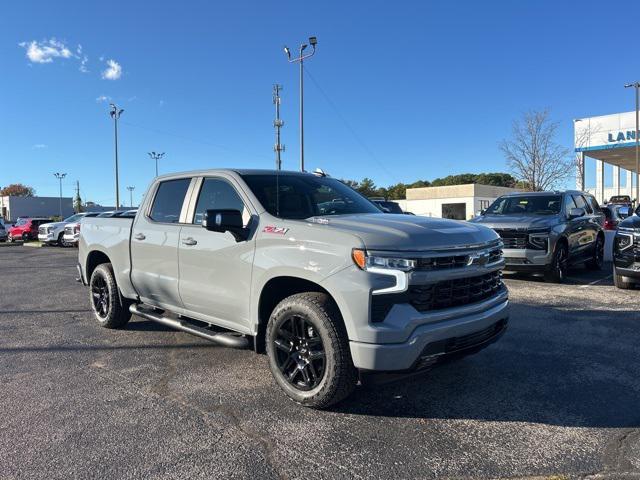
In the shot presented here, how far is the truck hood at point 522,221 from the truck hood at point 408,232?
5537 millimetres

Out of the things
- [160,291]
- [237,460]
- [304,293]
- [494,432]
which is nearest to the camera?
[237,460]

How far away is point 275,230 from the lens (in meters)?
3.97

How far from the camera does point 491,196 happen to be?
58.5 metres

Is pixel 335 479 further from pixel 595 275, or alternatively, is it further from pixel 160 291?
pixel 595 275

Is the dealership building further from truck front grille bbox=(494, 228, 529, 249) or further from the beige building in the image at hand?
truck front grille bbox=(494, 228, 529, 249)

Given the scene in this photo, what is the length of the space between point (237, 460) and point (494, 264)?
243 cm

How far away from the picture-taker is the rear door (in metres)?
4.99

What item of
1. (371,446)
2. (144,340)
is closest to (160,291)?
(144,340)

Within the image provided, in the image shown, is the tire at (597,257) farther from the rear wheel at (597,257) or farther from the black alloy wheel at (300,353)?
the black alloy wheel at (300,353)

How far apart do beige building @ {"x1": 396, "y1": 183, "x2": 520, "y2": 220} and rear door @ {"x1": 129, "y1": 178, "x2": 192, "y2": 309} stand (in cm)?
4972

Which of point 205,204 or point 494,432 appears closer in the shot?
point 494,432

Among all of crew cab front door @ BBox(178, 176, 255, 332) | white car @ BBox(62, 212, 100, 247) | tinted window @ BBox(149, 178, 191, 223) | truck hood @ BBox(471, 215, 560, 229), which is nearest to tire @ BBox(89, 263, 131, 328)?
tinted window @ BBox(149, 178, 191, 223)

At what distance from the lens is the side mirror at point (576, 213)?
1008 cm

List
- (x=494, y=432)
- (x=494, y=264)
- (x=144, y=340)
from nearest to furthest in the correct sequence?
1. (x=494, y=432)
2. (x=494, y=264)
3. (x=144, y=340)
